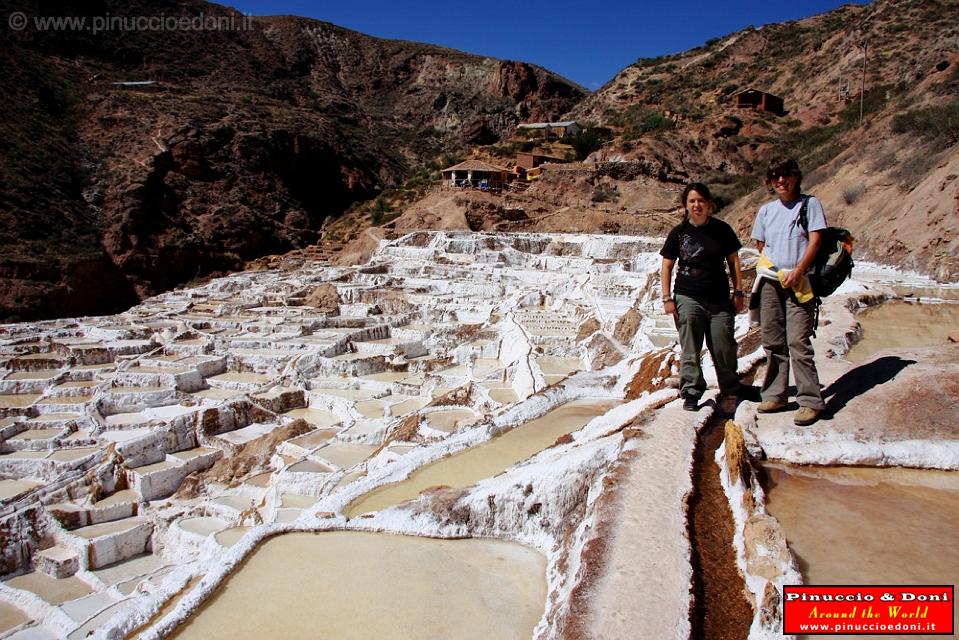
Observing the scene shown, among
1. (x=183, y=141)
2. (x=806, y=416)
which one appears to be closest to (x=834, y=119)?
(x=806, y=416)

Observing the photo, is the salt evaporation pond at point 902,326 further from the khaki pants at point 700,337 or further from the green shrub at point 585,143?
the green shrub at point 585,143

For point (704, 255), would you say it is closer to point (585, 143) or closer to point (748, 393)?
point (748, 393)

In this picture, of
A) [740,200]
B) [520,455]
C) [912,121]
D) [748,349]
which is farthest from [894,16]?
[520,455]

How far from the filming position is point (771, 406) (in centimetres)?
377

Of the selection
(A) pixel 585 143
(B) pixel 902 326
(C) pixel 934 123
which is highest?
(A) pixel 585 143

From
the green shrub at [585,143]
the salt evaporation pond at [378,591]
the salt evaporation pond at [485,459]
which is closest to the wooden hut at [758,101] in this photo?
the green shrub at [585,143]

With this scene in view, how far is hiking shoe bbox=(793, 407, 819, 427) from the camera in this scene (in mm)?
3557

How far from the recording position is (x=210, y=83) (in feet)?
162

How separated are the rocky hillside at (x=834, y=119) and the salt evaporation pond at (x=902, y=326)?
8.80 feet

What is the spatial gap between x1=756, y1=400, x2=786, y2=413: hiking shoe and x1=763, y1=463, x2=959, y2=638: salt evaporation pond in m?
0.41

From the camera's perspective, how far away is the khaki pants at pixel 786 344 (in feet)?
11.7

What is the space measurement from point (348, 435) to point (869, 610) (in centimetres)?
794

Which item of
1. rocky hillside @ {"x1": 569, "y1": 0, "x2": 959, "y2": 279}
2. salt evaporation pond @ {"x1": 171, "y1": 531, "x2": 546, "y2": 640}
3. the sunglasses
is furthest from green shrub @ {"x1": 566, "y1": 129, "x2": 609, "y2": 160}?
salt evaporation pond @ {"x1": 171, "y1": 531, "x2": 546, "y2": 640}

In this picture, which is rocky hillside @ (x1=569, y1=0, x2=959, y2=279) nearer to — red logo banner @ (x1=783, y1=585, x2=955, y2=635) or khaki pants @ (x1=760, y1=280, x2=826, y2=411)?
khaki pants @ (x1=760, y1=280, x2=826, y2=411)
